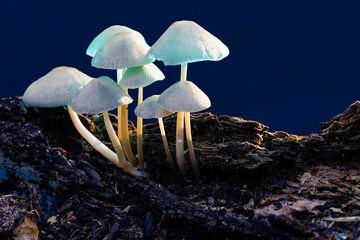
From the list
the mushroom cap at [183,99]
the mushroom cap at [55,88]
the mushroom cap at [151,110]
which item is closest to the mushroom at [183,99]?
the mushroom cap at [183,99]

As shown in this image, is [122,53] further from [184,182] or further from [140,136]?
[184,182]

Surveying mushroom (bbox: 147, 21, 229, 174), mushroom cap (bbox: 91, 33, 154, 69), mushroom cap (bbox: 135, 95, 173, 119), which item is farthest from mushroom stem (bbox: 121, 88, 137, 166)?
mushroom (bbox: 147, 21, 229, 174)

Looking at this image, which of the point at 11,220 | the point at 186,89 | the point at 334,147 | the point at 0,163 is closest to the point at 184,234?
the point at 186,89

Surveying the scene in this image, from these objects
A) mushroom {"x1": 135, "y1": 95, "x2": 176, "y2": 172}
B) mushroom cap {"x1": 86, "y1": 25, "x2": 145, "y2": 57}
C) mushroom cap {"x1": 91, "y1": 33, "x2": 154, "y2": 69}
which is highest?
mushroom cap {"x1": 86, "y1": 25, "x2": 145, "y2": 57}

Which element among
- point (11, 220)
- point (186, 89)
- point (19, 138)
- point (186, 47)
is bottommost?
point (11, 220)

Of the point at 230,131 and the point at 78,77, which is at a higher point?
the point at 78,77

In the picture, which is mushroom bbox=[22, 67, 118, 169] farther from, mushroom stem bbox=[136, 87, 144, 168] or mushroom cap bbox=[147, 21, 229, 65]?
mushroom cap bbox=[147, 21, 229, 65]

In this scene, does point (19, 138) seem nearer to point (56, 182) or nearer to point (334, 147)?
point (56, 182)

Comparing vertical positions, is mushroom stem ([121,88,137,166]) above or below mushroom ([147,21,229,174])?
below
